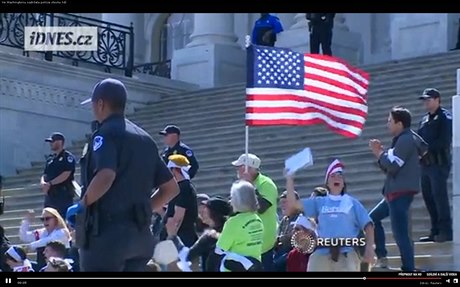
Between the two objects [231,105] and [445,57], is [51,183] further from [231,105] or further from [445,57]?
[445,57]

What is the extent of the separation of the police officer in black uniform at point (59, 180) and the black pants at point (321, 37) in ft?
23.0

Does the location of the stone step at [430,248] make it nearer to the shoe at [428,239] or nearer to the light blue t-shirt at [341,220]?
the shoe at [428,239]

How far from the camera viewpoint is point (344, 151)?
49.0 ft

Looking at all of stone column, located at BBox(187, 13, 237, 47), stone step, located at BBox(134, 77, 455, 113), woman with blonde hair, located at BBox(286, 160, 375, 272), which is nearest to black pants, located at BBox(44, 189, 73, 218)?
stone step, located at BBox(134, 77, 455, 113)

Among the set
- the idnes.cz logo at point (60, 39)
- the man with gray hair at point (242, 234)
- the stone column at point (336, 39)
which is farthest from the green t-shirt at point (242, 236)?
the stone column at point (336, 39)

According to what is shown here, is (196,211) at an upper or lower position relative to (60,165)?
lower

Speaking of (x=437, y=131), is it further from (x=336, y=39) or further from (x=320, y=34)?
(x=336, y=39)

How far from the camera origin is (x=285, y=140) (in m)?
16.0

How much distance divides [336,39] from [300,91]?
1322 cm

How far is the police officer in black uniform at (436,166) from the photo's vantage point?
1201 centimetres

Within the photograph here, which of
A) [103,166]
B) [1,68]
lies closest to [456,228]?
[103,166]

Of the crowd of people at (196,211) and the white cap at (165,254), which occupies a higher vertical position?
the crowd of people at (196,211)

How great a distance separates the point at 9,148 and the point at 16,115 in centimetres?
70

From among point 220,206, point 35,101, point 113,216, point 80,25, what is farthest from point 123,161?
point 35,101
